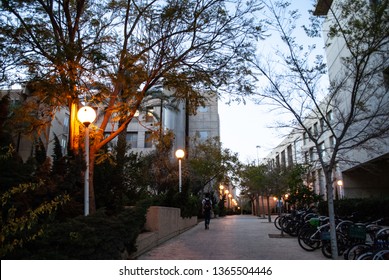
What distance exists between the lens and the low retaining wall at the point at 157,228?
9275 mm

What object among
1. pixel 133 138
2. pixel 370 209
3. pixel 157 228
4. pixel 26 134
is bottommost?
pixel 157 228

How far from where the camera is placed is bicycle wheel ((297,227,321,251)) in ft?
32.6

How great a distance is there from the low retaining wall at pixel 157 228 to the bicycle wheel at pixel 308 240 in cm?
420

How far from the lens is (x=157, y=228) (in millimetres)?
10977

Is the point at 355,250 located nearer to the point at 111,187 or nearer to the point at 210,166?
the point at 111,187

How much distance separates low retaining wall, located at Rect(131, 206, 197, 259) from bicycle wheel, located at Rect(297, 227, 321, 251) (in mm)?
4203

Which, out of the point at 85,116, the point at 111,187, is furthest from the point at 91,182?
the point at 85,116

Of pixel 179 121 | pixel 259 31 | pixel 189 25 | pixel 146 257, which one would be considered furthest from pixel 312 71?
pixel 179 121

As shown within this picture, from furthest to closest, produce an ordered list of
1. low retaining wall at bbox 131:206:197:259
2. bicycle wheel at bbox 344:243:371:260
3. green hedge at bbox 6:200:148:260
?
1. low retaining wall at bbox 131:206:197:259
2. bicycle wheel at bbox 344:243:371:260
3. green hedge at bbox 6:200:148:260

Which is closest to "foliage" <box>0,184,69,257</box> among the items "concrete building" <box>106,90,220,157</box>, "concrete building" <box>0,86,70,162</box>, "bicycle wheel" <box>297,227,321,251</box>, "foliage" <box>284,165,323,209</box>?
"concrete building" <box>0,86,70,162</box>

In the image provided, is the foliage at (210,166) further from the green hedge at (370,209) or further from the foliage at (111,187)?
the foliage at (111,187)

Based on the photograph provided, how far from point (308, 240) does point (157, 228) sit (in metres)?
4.39

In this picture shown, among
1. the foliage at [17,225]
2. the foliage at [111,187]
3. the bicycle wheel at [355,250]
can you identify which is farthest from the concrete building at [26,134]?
the bicycle wheel at [355,250]

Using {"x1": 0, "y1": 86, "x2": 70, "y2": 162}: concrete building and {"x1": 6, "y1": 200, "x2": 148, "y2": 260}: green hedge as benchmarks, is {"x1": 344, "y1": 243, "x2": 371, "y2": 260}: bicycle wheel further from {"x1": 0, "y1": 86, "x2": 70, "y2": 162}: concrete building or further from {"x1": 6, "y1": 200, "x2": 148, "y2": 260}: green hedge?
{"x1": 0, "y1": 86, "x2": 70, "y2": 162}: concrete building
